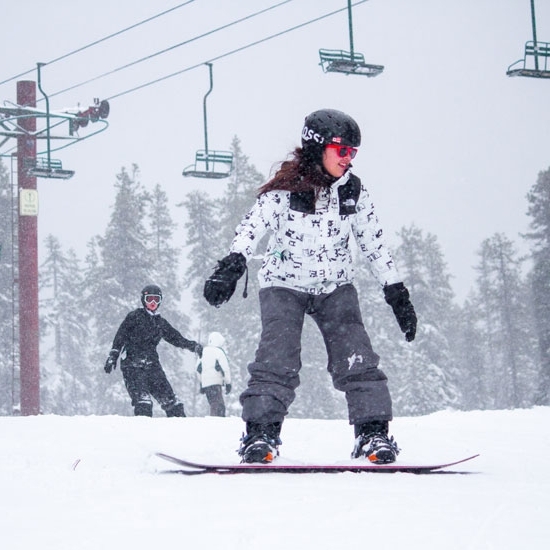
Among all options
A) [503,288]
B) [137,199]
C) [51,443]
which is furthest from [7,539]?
[503,288]

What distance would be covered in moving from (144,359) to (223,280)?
5786 mm

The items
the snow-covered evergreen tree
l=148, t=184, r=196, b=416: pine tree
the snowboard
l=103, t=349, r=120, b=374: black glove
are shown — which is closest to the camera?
the snowboard

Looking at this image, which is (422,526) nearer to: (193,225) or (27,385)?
(27,385)

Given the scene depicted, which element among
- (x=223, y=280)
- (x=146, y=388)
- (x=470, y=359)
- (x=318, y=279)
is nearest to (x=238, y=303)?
(x=470, y=359)

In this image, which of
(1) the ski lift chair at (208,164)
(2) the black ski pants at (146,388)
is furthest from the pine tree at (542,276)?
(2) the black ski pants at (146,388)

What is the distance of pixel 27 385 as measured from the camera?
1496 centimetres

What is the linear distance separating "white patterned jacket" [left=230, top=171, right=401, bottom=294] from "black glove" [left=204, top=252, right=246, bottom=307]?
1.14 ft

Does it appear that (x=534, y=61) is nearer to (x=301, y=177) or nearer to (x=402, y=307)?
(x=402, y=307)

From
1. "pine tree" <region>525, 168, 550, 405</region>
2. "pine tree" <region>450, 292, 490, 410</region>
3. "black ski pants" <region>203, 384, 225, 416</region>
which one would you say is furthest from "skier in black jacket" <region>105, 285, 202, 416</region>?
"pine tree" <region>450, 292, 490, 410</region>

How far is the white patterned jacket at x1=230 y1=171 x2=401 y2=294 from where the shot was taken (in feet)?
14.9

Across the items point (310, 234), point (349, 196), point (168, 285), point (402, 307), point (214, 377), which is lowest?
point (214, 377)

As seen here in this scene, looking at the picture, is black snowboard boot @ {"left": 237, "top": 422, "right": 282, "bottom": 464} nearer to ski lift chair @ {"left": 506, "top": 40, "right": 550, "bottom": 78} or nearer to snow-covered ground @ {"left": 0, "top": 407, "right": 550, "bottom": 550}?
snow-covered ground @ {"left": 0, "top": 407, "right": 550, "bottom": 550}

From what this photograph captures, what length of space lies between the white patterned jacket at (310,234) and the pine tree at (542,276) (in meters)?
28.4

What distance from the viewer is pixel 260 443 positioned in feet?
13.8
